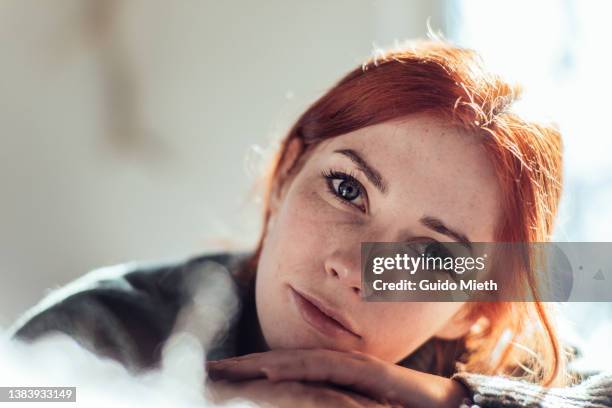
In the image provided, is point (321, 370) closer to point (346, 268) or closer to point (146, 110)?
point (346, 268)

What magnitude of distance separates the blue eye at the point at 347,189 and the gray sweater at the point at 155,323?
11 centimetres

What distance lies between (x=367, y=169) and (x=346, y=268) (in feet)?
0.22

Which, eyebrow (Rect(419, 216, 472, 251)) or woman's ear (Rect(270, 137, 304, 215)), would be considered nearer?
eyebrow (Rect(419, 216, 472, 251))

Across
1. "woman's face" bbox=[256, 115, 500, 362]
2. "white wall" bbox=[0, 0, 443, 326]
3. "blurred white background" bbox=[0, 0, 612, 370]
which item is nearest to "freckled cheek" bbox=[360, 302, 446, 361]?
"woman's face" bbox=[256, 115, 500, 362]

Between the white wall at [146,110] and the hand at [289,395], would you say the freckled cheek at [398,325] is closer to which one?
the hand at [289,395]

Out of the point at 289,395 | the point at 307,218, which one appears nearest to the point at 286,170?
the point at 307,218

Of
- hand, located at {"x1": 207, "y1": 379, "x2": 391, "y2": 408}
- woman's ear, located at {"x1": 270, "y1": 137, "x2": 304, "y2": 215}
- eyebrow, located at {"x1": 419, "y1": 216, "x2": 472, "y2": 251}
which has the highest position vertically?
woman's ear, located at {"x1": 270, "y1": 137, "x2": 304, "y2": 215}

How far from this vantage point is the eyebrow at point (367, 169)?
44 centimetres

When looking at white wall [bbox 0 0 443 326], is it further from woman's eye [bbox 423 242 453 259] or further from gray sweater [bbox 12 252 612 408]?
woman's eye [bbox 423 242 453 259]

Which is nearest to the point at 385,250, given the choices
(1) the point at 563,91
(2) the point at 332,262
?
(2) the point at 332,262

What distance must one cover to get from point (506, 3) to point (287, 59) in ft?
Result: 0.72

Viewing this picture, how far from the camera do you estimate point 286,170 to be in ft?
1.87

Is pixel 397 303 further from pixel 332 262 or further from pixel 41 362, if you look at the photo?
pixel 41 362

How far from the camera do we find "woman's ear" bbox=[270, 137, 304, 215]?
1.83 ft
